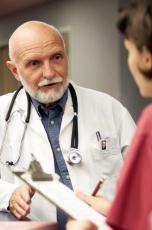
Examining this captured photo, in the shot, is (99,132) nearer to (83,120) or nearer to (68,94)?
(83,120)

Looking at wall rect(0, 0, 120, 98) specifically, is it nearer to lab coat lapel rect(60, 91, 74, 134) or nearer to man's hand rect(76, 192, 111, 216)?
lab coat lapel rect(60, 91, 74, 134)

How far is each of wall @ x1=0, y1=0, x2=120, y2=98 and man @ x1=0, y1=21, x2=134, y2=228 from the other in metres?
2.51

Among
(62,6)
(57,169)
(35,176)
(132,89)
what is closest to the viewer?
(35,176)

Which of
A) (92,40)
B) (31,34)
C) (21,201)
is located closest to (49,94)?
(31,34)

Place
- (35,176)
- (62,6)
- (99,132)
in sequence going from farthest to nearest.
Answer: (62,6) < (99,132) < (35,176)

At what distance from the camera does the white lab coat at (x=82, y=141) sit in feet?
5.89

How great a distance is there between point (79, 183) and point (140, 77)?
3.16 feet

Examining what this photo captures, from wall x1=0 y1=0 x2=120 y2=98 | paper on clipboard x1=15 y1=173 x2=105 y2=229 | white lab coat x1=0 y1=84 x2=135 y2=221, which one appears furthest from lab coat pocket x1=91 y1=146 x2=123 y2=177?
wall x1=0 y1=0 x2=120 y2=98

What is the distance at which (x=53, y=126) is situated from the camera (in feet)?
6.15

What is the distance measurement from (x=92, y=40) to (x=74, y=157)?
10.2ft

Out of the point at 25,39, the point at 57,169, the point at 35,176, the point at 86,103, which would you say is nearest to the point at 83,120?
the point at 86,103

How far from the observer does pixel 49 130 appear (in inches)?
73.7

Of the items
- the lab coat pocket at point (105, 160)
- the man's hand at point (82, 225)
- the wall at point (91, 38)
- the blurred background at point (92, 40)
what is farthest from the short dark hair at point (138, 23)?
the wall at point (91, 38)

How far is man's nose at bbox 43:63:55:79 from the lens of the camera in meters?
1.80
